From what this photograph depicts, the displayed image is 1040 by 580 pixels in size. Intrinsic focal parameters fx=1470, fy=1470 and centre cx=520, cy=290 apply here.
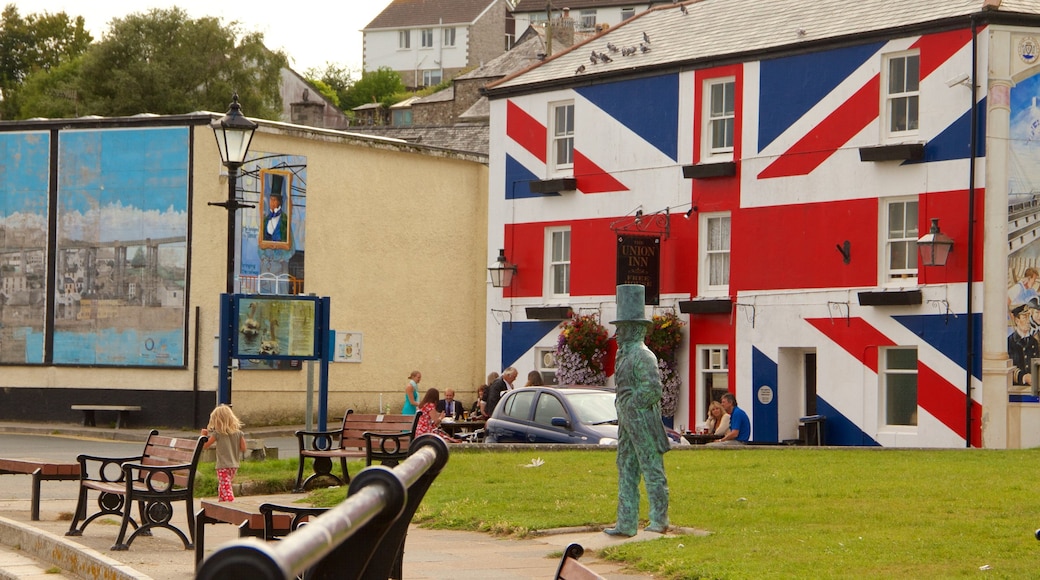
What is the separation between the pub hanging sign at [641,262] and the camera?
31.5 m

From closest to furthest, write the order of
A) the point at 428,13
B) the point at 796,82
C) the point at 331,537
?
the point at 331,537, the point at 796,82, the point at 428,13

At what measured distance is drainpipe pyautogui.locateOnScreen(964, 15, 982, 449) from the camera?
87.1 ft

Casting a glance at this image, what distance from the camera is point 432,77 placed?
4523 inches

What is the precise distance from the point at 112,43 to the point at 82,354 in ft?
108

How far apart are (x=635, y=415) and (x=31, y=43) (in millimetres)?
82063

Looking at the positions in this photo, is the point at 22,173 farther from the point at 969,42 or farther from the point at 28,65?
the point at 28,65

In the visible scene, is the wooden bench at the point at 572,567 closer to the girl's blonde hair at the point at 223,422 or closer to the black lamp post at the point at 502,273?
the girl's blonde hair at the point at 223,422

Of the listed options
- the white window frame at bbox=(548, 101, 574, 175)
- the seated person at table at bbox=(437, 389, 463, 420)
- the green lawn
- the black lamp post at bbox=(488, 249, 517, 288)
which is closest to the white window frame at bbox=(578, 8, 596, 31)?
the white window frame at bbox=(548, 101, 574, 175)

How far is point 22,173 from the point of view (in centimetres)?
3641

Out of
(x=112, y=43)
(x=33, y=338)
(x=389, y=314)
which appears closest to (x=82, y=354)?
(x=33, y=338)

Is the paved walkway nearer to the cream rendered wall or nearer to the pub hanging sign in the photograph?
the pub hanging sign

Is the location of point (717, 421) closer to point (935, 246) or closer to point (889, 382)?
point (889, 382)

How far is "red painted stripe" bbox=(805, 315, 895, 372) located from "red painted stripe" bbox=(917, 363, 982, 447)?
100 centimetres

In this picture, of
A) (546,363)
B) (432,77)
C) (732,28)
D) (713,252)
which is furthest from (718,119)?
(432,77)
